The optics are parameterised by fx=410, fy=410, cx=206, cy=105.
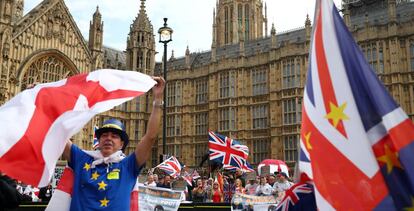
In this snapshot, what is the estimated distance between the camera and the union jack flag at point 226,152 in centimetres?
1759

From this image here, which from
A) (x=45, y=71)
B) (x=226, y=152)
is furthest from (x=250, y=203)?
(x=45, y=71)

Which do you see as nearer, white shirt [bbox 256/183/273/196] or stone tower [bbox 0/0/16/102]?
white shirt [bbox 256/183/273/196]

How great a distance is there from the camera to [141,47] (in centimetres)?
4228

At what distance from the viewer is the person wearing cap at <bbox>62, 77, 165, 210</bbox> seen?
11.3 feet

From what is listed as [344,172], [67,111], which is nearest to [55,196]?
[67,111]

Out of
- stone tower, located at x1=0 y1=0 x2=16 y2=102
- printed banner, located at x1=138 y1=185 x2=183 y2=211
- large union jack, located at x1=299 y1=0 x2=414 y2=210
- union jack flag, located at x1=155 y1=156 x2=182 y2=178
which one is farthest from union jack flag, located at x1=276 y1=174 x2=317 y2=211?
stone tower, located at x1=0 y1=0 x2=16 y2=102

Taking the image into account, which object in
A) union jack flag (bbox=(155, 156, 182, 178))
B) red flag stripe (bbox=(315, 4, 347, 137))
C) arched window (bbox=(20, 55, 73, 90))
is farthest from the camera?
arched window (bbox=(20, 55, 73, 90))

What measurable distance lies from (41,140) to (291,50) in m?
31.6

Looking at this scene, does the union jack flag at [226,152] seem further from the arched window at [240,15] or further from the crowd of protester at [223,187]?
the arched window at [240,15]

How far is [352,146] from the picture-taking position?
2.68m

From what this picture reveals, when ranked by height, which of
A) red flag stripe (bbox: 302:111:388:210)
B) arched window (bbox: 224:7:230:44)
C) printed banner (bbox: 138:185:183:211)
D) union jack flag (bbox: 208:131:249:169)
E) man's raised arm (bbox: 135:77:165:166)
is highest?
arched window (bbox: 224:7:230:44)

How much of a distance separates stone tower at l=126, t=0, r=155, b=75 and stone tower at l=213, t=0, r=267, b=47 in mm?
12768

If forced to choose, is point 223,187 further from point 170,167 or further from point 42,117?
point 42,117

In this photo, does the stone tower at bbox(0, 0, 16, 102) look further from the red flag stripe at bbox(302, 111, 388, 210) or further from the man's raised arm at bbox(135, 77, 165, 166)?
the red flag stripe at bbox(302, 111, 388, 210)
